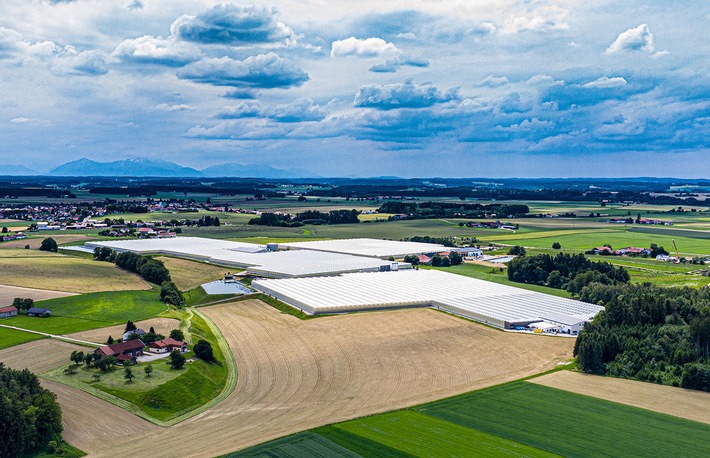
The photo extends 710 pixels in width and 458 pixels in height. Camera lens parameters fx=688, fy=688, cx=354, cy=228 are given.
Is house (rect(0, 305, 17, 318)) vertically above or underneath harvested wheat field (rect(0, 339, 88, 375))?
above

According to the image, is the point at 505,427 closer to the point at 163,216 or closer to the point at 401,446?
the point at 401,446

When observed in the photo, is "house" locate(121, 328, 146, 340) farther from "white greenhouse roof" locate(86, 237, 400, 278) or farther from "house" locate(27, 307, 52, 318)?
"white greenhouse roof" locate(86, 237, 400, 278)

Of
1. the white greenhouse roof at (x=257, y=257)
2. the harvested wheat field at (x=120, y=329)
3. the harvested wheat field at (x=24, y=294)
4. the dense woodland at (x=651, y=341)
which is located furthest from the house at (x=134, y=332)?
the white greenhouse roof at (x=257, y=257)

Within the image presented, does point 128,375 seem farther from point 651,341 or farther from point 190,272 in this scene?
point 190,272

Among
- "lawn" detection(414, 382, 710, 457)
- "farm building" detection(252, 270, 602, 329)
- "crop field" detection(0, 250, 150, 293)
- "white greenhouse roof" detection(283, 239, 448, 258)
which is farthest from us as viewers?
"white greenhouse roof" detection(283, 239, 448, 258)

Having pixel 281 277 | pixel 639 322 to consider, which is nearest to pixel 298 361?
pixel 639 322

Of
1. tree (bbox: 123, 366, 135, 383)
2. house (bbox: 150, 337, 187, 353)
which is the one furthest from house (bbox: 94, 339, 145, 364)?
tree (bbox: 123, 366, 135, 383)
